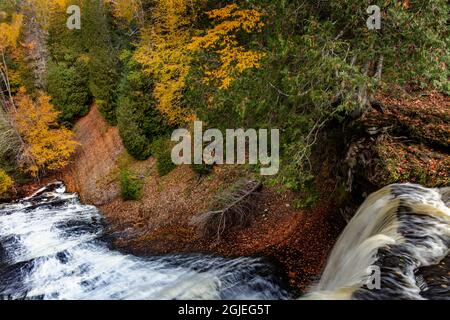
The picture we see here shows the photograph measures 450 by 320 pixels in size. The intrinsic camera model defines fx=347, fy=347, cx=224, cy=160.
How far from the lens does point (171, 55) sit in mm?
13266

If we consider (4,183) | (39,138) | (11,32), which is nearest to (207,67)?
(39,138)

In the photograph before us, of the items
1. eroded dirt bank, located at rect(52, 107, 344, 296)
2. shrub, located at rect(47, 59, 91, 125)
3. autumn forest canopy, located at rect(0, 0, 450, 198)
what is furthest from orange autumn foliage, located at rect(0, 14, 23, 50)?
eroded dirt bank, located at rect(52, 107, 344, 296)

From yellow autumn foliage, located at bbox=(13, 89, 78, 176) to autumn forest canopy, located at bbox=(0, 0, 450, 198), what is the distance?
63 mm

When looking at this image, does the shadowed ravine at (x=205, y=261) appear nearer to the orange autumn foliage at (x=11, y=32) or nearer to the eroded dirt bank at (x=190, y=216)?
the eroded dirt bank at (x=190, y=216)

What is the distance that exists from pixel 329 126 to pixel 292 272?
4179 millimetres

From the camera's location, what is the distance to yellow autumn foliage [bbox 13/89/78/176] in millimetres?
20531

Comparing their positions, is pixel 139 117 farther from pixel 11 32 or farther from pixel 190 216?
pixel 11 32

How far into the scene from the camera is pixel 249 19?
33.5 feet

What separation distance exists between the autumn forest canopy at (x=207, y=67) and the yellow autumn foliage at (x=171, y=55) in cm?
7

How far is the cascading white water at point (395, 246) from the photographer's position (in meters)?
3.95

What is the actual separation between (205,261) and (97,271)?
11.5ft

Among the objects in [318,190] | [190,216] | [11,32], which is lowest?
[190,216]
